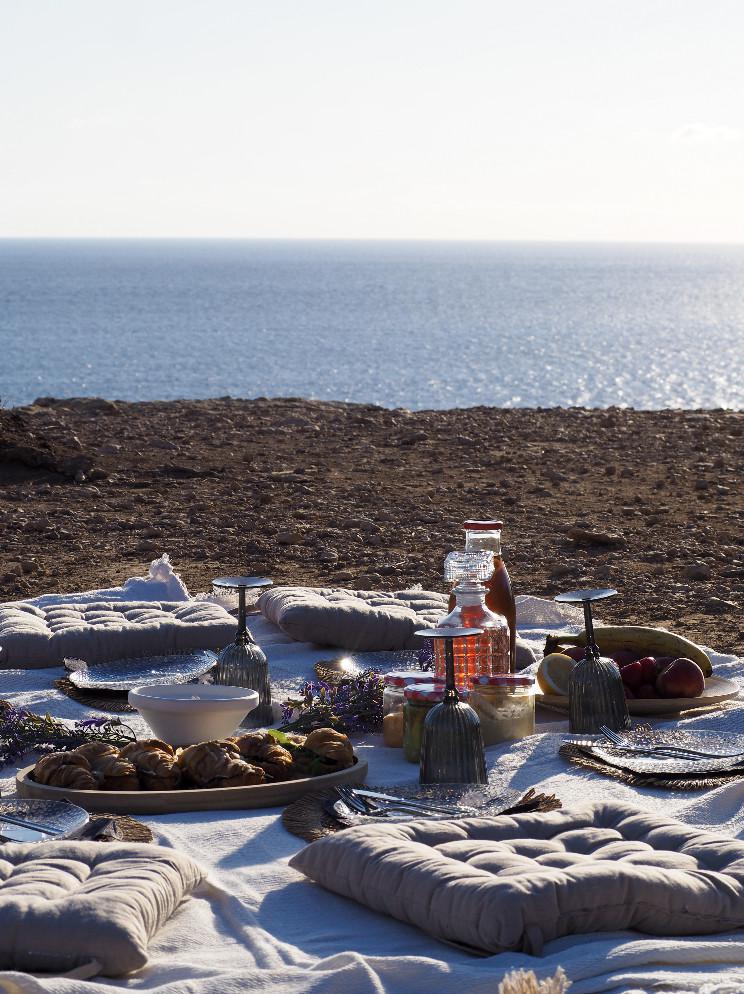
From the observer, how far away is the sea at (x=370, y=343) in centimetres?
5144

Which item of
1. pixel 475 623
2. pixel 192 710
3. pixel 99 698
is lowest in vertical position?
pixel 99 698

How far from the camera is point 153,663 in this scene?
4988 mm

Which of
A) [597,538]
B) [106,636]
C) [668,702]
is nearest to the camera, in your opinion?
[668,702]

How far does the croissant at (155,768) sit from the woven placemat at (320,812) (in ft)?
0.90

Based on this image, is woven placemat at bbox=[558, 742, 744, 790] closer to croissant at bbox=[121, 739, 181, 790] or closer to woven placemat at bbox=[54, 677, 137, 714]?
croissant at bbox=[121, 739, 181, 790]

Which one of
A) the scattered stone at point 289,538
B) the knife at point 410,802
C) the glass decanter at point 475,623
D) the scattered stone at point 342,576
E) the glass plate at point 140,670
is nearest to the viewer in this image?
the knife at point 410,802

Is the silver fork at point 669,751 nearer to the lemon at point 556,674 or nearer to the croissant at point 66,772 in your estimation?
the lemon at point 556,674

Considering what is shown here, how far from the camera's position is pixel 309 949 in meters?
2.75

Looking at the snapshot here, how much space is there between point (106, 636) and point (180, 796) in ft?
5.75

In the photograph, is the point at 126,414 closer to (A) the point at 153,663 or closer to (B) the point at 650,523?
(B) the point at 650,523

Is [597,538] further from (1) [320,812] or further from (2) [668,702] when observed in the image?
(1) [320,812]

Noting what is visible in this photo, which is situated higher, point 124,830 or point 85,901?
point 85,901

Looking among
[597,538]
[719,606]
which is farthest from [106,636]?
[597,538]

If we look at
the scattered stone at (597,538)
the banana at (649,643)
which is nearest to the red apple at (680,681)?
the banana at (649,643)
